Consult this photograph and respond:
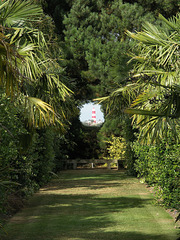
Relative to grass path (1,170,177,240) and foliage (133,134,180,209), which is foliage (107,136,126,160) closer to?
grass path (1,170,177,240)

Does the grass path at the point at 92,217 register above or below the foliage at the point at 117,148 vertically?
below

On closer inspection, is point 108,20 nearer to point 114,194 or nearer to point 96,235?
point 114,194

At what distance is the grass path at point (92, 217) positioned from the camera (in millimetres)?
7254

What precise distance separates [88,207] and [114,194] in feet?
8.03

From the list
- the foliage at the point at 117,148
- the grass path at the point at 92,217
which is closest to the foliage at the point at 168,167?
the grass path at the point at 92,217

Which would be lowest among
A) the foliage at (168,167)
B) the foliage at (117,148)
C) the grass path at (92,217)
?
the grass path at (92,217)

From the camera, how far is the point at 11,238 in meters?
7.02

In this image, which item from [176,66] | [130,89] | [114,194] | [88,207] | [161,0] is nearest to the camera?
[176,66]

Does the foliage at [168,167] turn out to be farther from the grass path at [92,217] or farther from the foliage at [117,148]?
the foliage at [117,148]

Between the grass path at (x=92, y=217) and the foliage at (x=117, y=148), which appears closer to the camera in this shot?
the grass path at (x=92, y=217)

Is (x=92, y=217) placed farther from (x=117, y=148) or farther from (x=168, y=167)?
(x=117, y=148)

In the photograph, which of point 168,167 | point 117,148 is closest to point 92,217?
point 168,167

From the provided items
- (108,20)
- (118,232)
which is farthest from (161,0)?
(118,232)

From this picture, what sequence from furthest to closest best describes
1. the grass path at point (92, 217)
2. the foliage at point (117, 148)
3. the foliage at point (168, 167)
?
1. the foliage at point (117, 148)
2. the foliage at point (168, 167)
3. the grass path at point (92, 217)
